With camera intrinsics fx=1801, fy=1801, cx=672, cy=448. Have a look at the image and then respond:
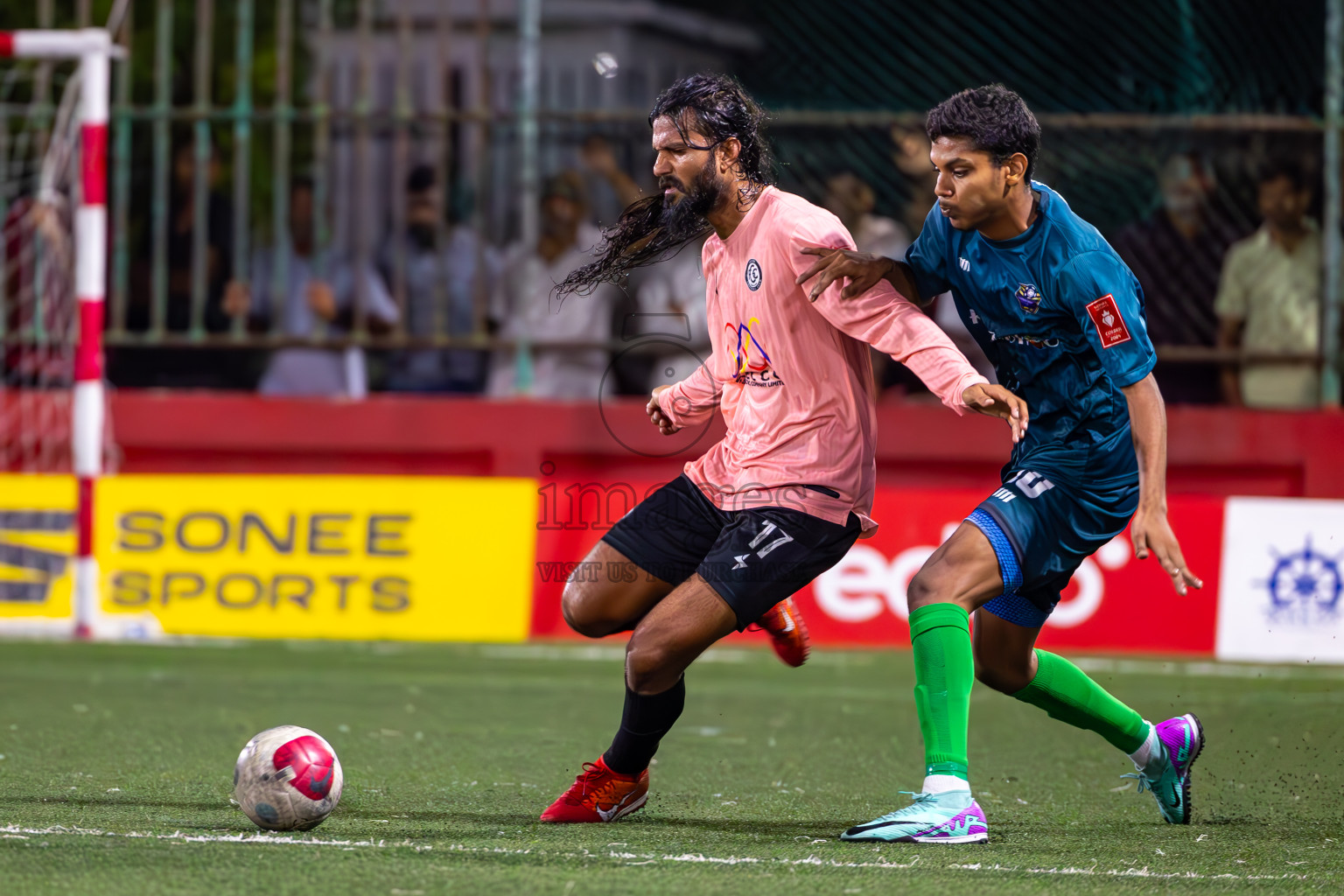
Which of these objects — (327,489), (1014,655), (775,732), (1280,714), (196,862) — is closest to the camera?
(196,862)

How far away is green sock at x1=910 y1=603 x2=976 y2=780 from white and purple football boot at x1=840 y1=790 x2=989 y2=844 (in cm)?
7

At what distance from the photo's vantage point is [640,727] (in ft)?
15.6

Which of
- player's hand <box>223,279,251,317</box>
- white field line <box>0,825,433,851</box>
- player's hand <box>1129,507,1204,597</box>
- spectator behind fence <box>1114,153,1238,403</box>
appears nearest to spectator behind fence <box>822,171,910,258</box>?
spectator behind fence <box>1114,153,1238,403</box>

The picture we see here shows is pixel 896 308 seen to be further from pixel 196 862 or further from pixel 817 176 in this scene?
pixel 817 176

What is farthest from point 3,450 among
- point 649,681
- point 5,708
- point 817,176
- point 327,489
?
point 649,681

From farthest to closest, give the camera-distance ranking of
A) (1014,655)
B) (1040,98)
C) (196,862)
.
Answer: (1040,98)
(1014,655)
(196,862)

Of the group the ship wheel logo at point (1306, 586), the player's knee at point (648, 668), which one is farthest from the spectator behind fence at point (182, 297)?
the player's knee at point (648, 668)

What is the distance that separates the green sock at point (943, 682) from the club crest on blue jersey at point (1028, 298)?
778 millimetres

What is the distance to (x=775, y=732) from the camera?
690cm

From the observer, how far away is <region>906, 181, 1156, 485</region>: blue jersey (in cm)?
439

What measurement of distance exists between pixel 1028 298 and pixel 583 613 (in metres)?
1.44

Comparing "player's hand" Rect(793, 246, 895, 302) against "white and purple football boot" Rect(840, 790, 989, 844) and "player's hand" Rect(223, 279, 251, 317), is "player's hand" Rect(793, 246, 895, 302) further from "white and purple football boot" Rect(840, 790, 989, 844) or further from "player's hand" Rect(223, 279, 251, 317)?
"player's hand" Rect(223, 279, 251, 317)

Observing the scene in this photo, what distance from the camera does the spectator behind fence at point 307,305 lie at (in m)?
11.0

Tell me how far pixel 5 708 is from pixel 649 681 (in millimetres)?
3470
